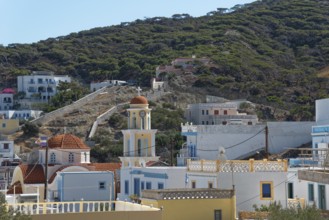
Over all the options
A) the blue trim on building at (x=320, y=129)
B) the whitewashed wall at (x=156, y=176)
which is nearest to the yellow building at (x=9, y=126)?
the whitewashed wall at (x=156, y=176)

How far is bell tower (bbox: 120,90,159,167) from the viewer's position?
50625 millimetres

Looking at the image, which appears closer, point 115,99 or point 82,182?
point 82,182

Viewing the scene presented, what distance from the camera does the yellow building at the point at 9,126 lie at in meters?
102

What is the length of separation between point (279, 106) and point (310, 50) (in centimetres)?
5435

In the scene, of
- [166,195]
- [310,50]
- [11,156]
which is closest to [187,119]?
[11,156]

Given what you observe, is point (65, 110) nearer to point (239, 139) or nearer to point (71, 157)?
point (71, 157)

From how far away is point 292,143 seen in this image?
53.2 m

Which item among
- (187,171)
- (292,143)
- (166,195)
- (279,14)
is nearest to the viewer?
(166,195)

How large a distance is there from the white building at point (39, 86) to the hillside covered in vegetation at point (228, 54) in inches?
432

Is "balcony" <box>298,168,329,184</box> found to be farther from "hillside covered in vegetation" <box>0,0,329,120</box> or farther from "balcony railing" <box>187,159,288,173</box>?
"hillside covered in vegetation" <box>0,0,329,120</box>

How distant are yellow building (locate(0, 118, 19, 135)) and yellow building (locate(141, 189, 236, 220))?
79.8 meters

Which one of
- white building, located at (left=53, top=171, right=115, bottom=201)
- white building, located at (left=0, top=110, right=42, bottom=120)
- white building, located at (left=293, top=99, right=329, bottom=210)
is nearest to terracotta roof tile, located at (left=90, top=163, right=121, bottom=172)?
white building, located at (left=53, top=171, right=115, bottom=201)

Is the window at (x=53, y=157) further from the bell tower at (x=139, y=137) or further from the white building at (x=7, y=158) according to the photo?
the white building at (x=7, y=158)

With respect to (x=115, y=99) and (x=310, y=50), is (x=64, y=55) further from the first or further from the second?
(x=115, y=99)
